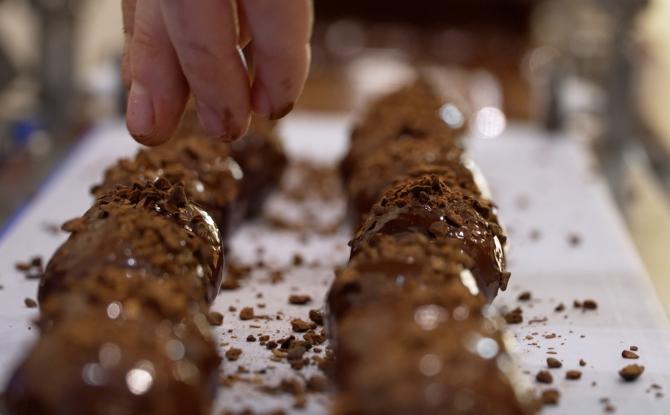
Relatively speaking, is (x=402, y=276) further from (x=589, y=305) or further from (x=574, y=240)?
(x=574, y=240)

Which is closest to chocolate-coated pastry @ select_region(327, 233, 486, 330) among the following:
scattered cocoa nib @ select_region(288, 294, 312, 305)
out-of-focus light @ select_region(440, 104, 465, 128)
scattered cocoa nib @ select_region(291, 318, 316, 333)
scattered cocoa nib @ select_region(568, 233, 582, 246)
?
scattered cocoa nib @ select_region(291, 318, 316, 333)

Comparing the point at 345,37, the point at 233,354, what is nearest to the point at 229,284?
the point at 233,354

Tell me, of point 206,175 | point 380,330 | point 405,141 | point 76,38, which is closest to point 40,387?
point 380,330

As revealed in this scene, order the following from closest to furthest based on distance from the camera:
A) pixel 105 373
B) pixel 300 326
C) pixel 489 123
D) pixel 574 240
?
pixel 105 373, pixel 300 326, pixel 574 240, pixel 489 123

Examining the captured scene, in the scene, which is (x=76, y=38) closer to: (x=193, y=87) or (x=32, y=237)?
(x=32, y=237)

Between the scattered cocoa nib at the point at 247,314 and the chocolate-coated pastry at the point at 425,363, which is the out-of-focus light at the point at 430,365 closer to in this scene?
the chocolate-coated pastry at the point at 425,363
